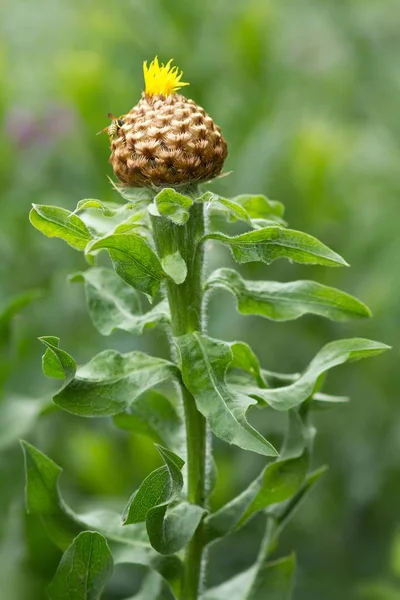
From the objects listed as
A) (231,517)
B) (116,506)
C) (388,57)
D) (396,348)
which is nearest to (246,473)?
(116,506)

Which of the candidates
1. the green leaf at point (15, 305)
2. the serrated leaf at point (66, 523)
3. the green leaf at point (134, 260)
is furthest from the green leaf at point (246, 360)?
the green leaf at point (15, 305)

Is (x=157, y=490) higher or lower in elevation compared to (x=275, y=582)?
higher

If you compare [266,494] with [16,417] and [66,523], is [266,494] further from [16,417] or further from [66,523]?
[16,417]

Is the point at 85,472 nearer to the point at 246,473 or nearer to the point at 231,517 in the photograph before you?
the point at 246,473

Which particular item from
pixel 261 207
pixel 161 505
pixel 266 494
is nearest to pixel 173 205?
pixel 261 207

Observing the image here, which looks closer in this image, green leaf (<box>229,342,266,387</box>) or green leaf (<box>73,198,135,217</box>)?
green leaf (<box>73,198,135,217</box>)

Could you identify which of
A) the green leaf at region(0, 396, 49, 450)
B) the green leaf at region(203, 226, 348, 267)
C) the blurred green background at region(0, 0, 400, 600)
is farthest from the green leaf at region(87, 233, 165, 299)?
the blurred green background at region(0, 0, 400, 600)

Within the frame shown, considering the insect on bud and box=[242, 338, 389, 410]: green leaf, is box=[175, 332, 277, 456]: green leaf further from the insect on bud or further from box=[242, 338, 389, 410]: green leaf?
the insect on bud

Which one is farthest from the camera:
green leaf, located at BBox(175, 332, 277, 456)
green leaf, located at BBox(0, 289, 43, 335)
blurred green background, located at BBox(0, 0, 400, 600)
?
blurred green background, located at BBox(0, 0, 400, 600)
